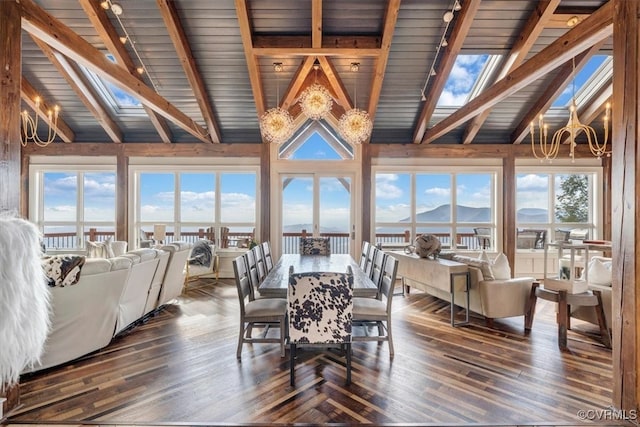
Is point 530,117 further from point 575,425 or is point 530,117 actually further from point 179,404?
point 179,404

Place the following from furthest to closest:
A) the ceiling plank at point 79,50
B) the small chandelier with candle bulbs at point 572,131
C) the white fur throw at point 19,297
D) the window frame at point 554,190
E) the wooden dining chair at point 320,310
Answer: the window frame at point 554,190 < the small chandelier with candle bulbs at point 572,131 < the ceiling plank at point 79,50 < the wooden dining chair at point 320,310 < the white fur throw at point 19,297

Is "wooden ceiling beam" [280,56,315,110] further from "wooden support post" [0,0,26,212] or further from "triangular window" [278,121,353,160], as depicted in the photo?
"wooden support post" [0,0,26,212]

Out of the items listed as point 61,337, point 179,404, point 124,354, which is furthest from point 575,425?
point 61,337

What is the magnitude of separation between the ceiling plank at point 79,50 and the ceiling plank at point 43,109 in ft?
4.56

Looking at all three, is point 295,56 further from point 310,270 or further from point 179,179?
point 179,179

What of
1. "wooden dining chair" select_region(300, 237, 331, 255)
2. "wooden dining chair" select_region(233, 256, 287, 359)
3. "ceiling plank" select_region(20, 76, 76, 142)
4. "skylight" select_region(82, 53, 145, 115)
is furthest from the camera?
"skylight" select_region(82, 53, 145, 115)

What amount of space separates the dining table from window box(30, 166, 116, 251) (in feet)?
15.7

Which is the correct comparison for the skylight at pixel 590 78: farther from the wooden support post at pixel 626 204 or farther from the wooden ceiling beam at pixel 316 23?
the wooden ceiling beam at pixel 316 23

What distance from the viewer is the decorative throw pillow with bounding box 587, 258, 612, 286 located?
141 inches

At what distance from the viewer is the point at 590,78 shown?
18.1 feet

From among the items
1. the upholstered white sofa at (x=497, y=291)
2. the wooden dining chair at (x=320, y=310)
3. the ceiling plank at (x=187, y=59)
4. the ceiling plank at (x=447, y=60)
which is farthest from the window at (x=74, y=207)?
the upholstered white sofa at (x=497, y=291)

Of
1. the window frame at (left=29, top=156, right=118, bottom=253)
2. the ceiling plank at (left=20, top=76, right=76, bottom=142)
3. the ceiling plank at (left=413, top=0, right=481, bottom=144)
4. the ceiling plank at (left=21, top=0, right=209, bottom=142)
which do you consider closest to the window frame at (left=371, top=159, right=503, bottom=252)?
the ceiling plank at (left=413, top=0, right=481, bottom=144)

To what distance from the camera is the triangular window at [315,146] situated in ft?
21.4

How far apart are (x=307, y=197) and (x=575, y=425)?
17.0 feet
